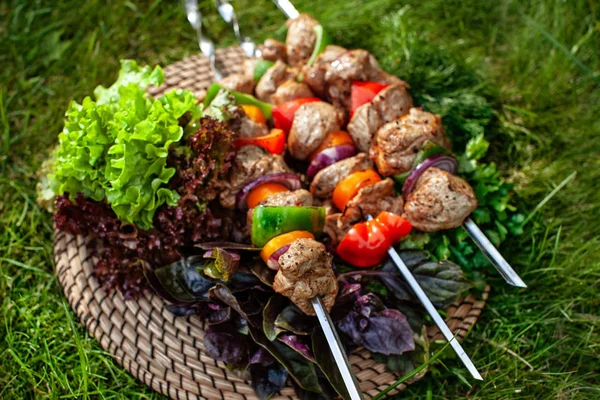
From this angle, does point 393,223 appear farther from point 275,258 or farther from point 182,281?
point 182,281

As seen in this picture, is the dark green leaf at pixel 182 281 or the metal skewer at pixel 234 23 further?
the metal skewer at pixel 234 23

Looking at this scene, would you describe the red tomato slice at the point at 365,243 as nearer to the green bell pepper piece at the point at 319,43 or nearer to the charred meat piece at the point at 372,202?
the charred meat piece at the point at 372,202

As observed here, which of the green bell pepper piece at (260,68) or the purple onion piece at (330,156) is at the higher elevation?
the green bell pepper piece at (260,68)

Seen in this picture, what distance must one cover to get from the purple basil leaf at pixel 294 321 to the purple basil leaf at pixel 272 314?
0.03m

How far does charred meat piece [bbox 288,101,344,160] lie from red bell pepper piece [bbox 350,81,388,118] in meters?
0.20

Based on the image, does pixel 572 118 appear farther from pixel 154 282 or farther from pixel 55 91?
pixel 55 91

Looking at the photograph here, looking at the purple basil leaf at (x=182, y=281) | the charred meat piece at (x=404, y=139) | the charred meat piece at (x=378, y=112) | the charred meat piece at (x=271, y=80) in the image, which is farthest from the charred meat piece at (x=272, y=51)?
the purple basil leaf at (x=182, y=281)

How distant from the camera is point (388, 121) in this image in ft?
13.5

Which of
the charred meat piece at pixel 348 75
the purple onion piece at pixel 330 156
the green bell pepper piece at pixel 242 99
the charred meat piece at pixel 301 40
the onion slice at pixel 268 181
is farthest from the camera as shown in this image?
the charred meat piece at pixel 301 40

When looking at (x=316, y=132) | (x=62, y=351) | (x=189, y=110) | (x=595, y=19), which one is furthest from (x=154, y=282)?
A: (x=595, y=19)

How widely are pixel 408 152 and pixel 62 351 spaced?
102 inches

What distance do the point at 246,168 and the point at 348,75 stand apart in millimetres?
1048

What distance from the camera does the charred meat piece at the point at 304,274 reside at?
3.28m

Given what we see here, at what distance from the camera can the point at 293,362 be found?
138 inches
